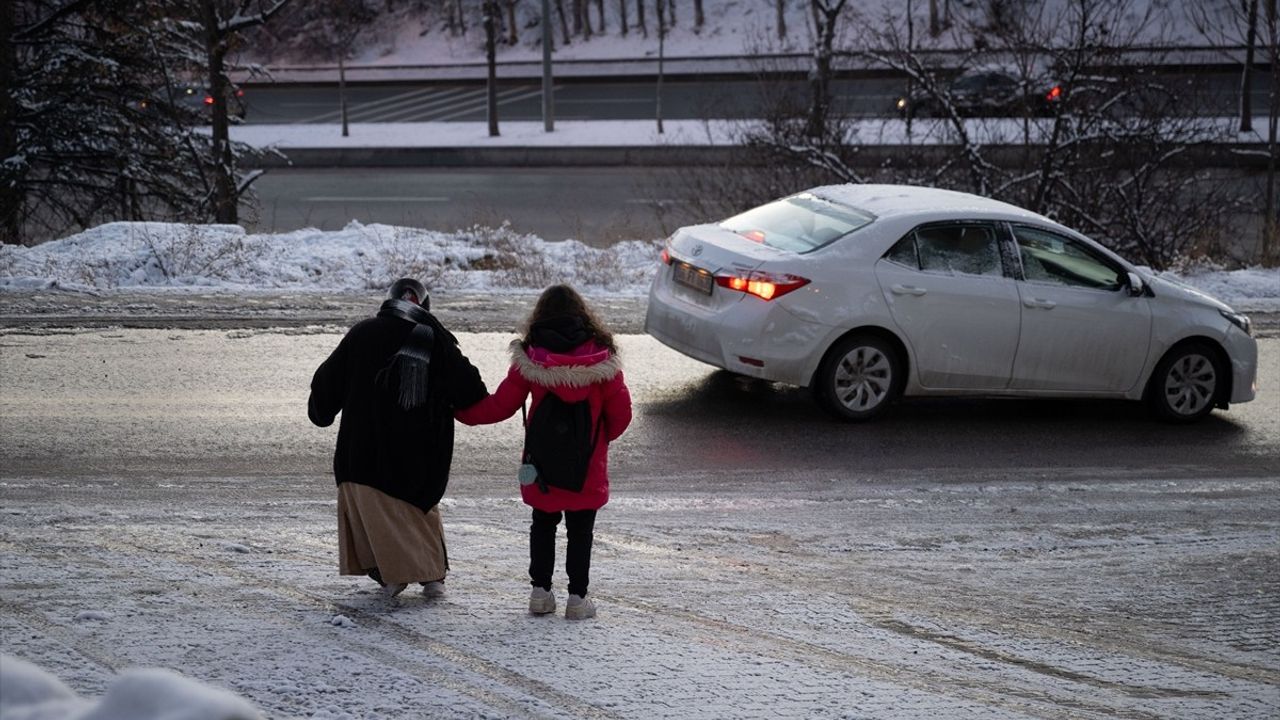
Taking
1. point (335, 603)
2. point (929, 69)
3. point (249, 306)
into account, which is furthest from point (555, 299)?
point (929, 69)

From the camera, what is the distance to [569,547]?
5.43 m

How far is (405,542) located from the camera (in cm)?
534

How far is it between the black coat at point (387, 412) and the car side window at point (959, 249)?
4.66m

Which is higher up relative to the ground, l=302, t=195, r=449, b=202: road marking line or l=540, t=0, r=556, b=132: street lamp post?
l=540, t=0, r=556, b=132: street lamp post

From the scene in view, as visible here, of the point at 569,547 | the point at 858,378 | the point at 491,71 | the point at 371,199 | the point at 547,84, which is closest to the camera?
the point at 569,547

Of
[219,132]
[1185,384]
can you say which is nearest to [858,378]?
[1185,384]

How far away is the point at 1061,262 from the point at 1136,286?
1.73 feet

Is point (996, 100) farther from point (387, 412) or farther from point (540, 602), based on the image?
point (387, 412)

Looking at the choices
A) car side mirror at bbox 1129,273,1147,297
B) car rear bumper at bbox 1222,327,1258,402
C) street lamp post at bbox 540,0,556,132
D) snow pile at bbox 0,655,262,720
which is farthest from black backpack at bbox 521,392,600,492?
street lamp post at bbox 540,0,556,132

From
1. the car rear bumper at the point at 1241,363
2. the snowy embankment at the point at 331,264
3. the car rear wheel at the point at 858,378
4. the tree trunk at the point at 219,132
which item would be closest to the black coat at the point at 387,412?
the car rear wheel at the point at 858,378

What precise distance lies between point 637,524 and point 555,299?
1923 mm

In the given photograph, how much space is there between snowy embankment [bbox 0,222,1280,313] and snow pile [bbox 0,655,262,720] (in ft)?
37.1

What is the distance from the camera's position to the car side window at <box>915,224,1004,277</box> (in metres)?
9.15

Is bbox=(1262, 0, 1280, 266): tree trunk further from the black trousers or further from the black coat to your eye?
the black coat
